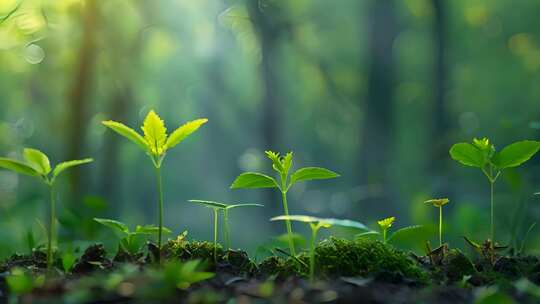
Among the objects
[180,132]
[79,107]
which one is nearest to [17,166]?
[180,132]

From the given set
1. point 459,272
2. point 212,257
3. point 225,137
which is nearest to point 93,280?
point 212,257

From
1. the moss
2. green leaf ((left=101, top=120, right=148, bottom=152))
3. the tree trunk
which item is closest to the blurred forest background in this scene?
the tree trunk

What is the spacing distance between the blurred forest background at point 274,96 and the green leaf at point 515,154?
303 millimetres

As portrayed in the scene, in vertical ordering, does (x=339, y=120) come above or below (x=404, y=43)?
below

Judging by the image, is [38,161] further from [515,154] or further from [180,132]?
[515,154]

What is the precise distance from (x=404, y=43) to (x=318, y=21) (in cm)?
374

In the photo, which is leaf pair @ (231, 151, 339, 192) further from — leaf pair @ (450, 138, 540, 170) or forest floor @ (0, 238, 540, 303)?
leaf pair @ (450, 138, 540, 170)

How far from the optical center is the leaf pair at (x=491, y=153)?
1.57m

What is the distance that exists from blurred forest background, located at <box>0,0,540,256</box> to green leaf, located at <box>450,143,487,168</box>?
273 millimetres

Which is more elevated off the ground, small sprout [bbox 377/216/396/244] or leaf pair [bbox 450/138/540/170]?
leaf pair [bbox 450/138/540/170]

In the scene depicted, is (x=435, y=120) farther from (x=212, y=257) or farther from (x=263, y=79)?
(x=212, y=257)

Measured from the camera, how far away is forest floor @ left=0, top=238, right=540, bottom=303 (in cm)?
112

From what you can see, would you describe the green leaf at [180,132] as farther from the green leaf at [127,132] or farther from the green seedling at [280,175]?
the green seedling at [280,175]

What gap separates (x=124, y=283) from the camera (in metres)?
1.20
